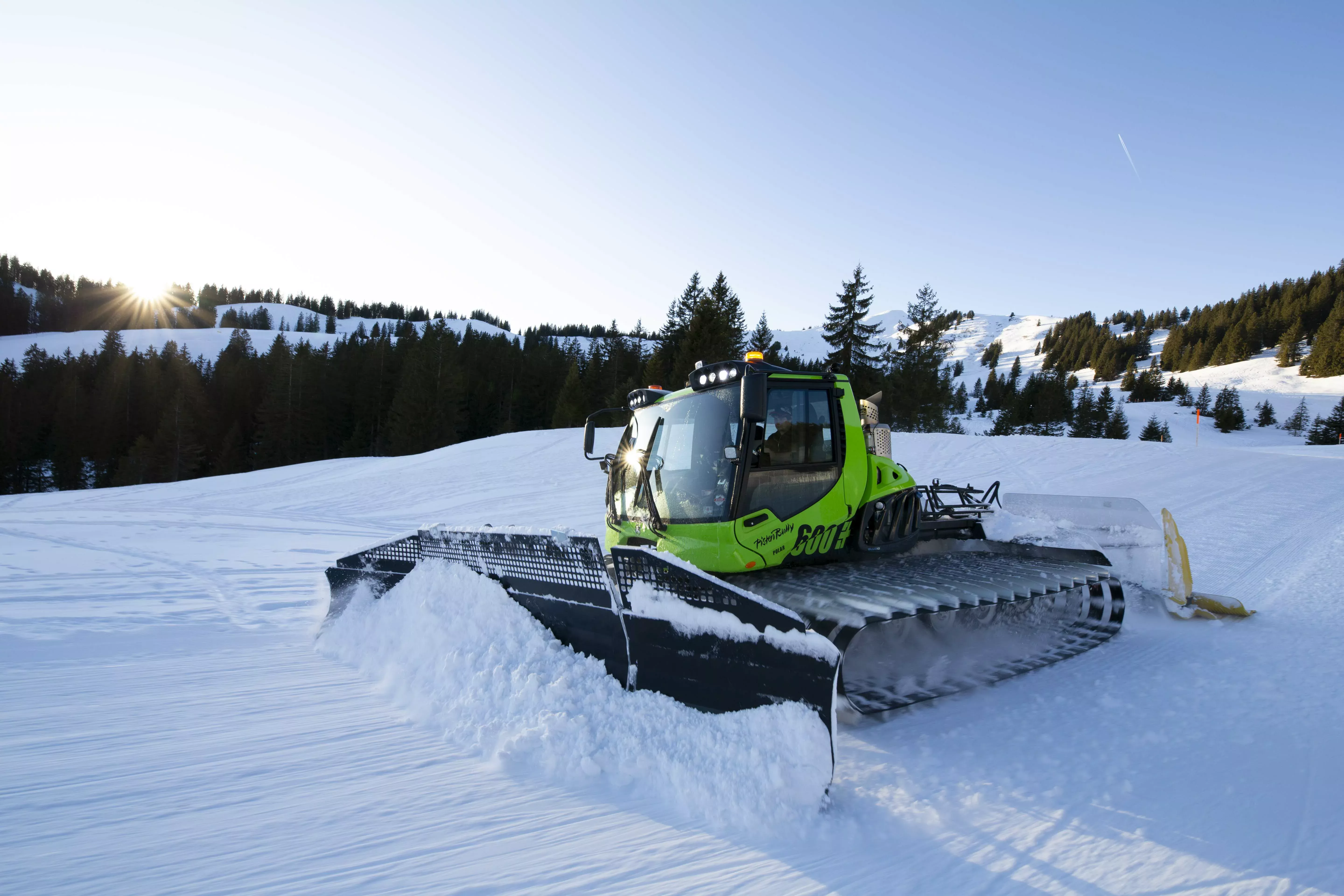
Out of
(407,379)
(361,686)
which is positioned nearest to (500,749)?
(361,686)

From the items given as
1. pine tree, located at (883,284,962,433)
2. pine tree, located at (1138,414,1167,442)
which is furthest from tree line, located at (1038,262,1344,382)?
pine tree, located at (883,284,962,433)

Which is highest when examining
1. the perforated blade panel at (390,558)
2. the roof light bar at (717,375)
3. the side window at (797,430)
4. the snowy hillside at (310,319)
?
the snowy hillside at (310,319)

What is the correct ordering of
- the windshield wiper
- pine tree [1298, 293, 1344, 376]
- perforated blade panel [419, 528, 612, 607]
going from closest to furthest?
perforated blade panel [419, 528, 612, 607]
the windshield wiper
pine tree [1298, 293, 1344, 376]

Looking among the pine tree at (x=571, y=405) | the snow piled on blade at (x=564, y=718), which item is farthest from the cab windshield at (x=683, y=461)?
the pine tree at (x=571, y=405)

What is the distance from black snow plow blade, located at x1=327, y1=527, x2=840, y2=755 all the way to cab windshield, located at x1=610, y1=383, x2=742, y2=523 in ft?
2.76

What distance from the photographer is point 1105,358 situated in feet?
331

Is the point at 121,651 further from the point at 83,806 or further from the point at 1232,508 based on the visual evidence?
the point at 1232,508

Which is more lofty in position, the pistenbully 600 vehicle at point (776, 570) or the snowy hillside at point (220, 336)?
the snowy hillside at point (220, 336)

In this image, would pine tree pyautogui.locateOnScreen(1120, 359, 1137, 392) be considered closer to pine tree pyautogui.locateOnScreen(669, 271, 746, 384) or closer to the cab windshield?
pine tree pyautogui.locateOnScreen(669, 271, 746, 384)

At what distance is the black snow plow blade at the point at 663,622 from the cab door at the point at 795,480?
98 centimetres

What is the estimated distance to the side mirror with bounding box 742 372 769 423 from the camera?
3803mm

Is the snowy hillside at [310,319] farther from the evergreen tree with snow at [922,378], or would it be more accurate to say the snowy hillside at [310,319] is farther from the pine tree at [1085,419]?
the evergreen tree with snow at [922,378]

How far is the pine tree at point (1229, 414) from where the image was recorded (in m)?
55.6

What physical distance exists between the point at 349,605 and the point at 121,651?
147 cm
